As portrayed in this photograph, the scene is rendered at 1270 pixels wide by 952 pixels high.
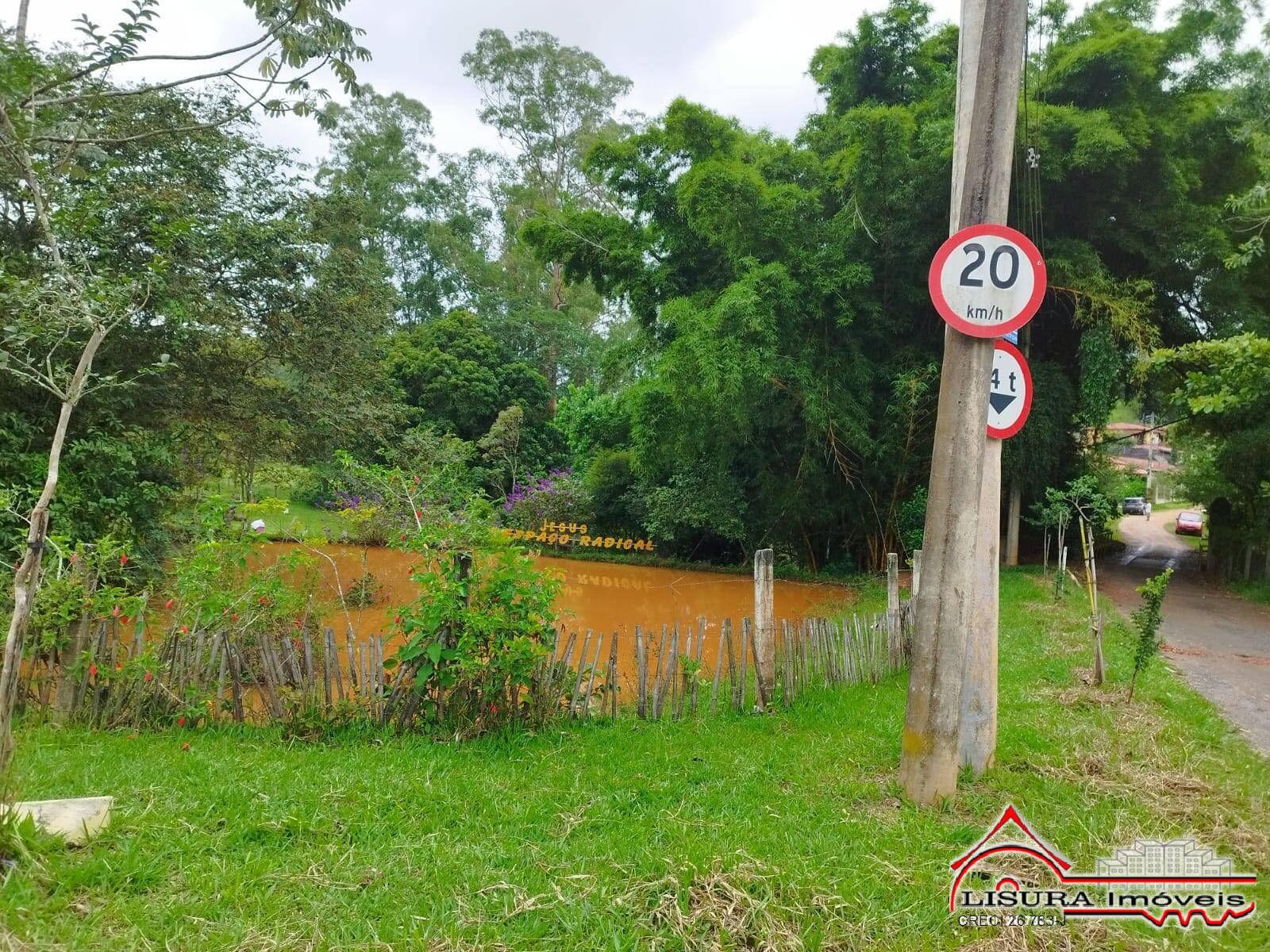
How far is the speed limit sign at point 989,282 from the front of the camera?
10.7ft

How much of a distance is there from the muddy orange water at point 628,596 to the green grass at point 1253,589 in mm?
5831

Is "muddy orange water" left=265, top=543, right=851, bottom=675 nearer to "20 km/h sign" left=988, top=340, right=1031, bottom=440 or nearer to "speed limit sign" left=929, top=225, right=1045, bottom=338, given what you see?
"20 km/h sign" left=988, top=340, right=1031, bottom=440

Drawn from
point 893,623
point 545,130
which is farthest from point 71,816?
point 545,130

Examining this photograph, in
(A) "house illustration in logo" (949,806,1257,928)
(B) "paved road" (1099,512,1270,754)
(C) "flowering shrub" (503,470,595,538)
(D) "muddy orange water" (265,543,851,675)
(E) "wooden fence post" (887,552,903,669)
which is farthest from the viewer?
(C) "flowering shrub" (503,470,595,538)

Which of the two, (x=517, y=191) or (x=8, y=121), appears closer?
(x=8, y=121)

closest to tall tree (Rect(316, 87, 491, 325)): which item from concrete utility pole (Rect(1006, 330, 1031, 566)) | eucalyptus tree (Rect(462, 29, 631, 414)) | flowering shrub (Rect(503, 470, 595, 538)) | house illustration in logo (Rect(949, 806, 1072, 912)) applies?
eucalyptus tree (Rect(462, 29, 631, 414))

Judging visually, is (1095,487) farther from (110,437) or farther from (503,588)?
(110,437)

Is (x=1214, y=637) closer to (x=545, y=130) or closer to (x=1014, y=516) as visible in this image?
(x=1014, y=516)

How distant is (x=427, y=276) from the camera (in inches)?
1121

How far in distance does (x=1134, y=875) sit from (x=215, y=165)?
35.0 ft

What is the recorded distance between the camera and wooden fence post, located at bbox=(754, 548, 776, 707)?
213 inches

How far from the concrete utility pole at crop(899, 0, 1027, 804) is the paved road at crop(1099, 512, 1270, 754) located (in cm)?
243

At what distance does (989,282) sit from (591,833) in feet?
9.53

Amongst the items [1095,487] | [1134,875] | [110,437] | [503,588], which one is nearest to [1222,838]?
[1134,875]
